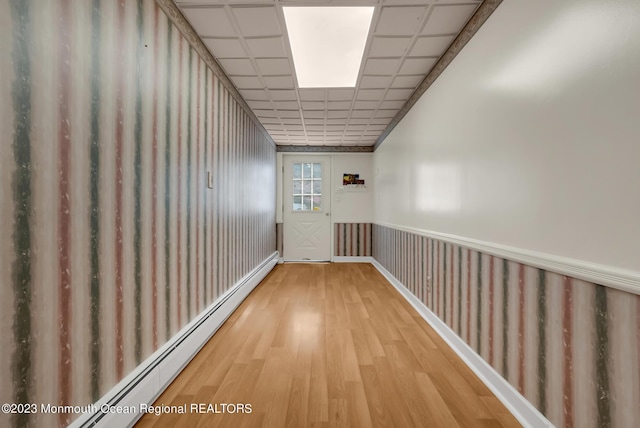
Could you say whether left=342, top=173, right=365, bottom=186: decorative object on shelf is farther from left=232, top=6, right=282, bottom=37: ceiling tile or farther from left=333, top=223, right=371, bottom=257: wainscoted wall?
left=232, top=6, right=282, bottom=37: ceiling tile

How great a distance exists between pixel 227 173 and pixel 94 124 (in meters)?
1.71

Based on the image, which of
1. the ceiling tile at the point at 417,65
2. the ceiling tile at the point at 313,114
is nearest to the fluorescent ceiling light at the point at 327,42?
the ceiling tile at the point at 417,65

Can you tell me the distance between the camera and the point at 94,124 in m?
1.18

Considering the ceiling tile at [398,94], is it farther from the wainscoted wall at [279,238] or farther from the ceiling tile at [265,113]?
the wainscoted wall at [279,238]

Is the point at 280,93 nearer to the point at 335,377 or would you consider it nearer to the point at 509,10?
the point at 509,10

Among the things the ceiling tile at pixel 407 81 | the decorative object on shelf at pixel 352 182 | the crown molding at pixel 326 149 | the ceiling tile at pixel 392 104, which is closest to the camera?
the ceiling tile at pixel 407 81

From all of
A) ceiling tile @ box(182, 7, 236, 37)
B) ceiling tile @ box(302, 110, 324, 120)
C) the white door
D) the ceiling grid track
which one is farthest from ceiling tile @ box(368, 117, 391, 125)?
ceiling tile @ box(182, 7, 236, 37)

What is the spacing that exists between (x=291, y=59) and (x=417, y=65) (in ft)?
3.52

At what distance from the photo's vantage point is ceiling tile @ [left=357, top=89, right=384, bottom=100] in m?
3.05

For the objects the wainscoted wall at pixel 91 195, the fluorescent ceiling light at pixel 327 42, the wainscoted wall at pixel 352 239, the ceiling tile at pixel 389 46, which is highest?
the fluorescent ceiling light at pixel 327 42

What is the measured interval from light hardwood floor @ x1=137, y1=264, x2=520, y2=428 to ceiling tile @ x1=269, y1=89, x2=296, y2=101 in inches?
89.5

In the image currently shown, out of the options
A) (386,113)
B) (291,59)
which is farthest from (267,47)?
(386,113)

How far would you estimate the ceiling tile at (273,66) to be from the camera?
245cm

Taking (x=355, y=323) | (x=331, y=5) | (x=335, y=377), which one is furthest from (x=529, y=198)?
(x=355, y=323)
